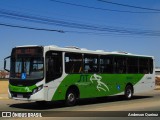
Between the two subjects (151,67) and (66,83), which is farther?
(151,67)

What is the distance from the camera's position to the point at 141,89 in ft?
90.5

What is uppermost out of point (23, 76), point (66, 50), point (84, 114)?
point (66, 50)

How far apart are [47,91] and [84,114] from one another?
126 inches

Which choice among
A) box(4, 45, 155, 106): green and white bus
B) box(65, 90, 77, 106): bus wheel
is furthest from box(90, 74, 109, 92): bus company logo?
box(65, 90, 77, 106): bus wheel

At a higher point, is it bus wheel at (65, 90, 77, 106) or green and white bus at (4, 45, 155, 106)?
green and white bus at (4, 45, 155, 106)

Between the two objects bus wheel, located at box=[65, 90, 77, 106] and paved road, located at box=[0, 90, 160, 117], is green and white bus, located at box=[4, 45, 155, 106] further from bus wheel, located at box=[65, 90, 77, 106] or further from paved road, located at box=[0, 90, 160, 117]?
paved road, located at box=[0, 90, 160, 117]

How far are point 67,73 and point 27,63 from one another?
214cm

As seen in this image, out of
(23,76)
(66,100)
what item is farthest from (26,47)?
(66,100)

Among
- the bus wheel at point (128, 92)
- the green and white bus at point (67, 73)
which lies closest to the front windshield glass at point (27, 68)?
the green and white bus at point (67, 73)

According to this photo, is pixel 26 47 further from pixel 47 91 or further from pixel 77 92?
pixel 77 92

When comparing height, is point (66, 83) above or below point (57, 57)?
below

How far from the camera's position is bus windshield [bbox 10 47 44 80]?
62.4 feet

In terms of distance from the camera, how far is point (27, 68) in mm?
19312

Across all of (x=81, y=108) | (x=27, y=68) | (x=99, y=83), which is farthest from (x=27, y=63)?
(x=99, y=83)
